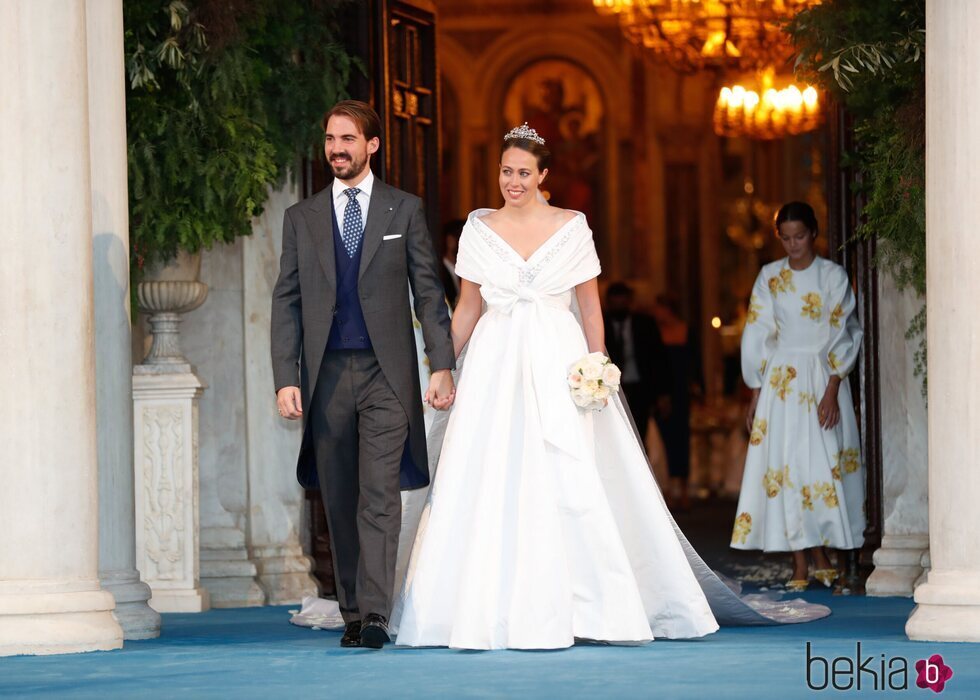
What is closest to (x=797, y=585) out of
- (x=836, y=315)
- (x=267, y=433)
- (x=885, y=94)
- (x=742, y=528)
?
(x=742, y=528)

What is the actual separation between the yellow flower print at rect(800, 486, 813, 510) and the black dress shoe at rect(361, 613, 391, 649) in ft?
11.0

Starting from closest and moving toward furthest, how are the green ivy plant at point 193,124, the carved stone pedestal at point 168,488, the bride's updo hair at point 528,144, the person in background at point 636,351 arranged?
the bride's updo hair at point 528,144 < the green ivy plant at point 193,124 < the carved stone pedestal at point 168,488 < the person in background at point 636,351

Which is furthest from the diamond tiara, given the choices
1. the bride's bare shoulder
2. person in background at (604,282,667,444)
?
person in background at (604,282,667,444)

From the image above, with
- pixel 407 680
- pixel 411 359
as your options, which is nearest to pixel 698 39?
pixel 411 359

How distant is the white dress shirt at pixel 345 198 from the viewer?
23.0 feet

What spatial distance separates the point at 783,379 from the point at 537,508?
3226 millimetres

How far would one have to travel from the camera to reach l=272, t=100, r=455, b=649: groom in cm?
686

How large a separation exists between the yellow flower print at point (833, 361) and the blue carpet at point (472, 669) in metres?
2.31

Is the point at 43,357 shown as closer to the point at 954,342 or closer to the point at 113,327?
the point at 113,327

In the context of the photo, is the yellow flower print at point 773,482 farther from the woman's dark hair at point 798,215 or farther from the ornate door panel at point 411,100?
the ornate door panel at point 411,100

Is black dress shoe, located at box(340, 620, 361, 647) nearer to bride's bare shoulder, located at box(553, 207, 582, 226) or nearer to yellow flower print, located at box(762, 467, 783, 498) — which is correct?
bride's bare shoulder, located at box(553, 207, 582, 226)

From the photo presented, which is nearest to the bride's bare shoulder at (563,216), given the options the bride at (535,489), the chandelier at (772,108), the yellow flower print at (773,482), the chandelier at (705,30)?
the bride at (535,489)

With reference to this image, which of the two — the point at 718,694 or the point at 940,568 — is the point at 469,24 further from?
the point at 718,694

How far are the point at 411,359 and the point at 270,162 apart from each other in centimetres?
226
